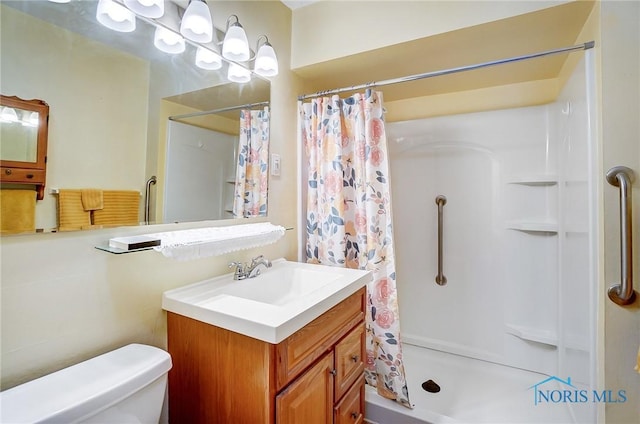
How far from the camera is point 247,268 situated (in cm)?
136

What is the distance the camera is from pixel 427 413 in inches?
56.4

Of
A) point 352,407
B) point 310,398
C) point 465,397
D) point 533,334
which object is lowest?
point 465,397

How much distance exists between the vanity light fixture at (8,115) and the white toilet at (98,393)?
67 centimetres

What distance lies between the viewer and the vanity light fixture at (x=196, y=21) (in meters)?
1.14

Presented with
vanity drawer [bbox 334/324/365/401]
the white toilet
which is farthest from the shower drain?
the white toilet

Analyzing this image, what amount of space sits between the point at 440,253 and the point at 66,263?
2.17 metres

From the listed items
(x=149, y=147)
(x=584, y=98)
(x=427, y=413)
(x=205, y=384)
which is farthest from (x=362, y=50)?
(x=427, y=413)

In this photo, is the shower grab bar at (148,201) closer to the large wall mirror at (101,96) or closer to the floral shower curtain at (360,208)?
the large wall mirror at (101,96)

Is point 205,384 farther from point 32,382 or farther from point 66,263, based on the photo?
point 66,263

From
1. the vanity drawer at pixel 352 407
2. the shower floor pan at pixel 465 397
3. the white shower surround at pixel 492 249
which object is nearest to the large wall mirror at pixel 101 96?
the vanity drawer at pixel 352 407

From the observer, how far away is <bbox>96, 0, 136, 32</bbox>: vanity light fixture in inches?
35.9

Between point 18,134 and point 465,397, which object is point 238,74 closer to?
point 18,134

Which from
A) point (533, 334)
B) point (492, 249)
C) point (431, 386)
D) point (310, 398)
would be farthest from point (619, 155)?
point (431, 386)

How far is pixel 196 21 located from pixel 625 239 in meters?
1.88
